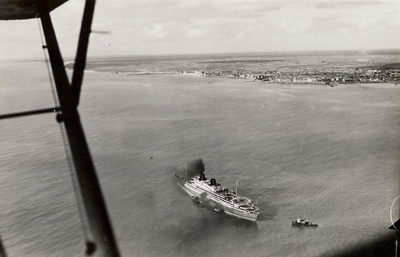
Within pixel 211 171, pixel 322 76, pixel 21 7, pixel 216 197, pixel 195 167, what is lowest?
pixel 216 197

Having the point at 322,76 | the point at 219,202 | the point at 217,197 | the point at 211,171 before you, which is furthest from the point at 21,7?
the point at 322,76

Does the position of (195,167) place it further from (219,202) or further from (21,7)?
(21,7)

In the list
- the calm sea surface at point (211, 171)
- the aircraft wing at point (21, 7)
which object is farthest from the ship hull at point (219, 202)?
the aircraft wing at point (21, 7)

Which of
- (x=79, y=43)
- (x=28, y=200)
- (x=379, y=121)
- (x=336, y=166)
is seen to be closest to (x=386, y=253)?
(x=79, y=43)

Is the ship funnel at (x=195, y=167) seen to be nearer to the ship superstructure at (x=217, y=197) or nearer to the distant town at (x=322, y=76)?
the ship superstructure at (x=217, y=197)

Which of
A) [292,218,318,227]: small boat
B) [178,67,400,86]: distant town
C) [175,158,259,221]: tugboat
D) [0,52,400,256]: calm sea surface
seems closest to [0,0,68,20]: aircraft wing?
[0,52,400,256]: calm sea surface

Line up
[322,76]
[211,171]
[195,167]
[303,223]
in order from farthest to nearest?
[322,76]
[195,167]
[211,171]
[303,223]
